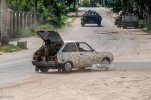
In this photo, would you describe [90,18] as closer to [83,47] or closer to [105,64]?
[83,47]

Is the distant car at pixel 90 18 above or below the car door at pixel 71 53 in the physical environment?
above

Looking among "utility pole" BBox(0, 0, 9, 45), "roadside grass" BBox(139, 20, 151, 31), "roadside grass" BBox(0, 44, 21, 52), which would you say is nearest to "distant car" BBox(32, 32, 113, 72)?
"roadside grass" BBox(0, 44, 21, 52)

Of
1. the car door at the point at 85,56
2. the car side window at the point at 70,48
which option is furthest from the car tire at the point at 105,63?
the car side window at the point at 70,48

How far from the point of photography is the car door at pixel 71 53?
24511 mm

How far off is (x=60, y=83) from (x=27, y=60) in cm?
1354

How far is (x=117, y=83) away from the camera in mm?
18562

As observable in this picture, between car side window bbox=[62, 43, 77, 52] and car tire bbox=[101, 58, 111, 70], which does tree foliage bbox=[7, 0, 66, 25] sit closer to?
car tire bbox=[101, 58, 111, 70]

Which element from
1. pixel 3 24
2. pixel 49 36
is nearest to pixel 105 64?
pixel 49 36

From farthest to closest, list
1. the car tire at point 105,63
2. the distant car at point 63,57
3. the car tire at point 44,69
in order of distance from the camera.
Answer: the car tire at point 105,63 < the car tire at point 44,69 < the distant car at point 63,57

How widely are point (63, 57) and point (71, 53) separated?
575mm

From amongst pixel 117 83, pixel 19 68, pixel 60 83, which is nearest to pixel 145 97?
pixel 117 83

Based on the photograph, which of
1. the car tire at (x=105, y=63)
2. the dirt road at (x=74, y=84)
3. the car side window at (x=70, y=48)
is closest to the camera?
the dirt road at (x=74, y=84)

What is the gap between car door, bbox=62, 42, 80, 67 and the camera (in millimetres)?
24511

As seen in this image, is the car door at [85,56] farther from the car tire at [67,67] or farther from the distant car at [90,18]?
the distant car at [90,18]
